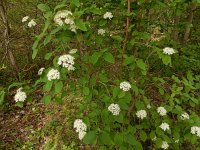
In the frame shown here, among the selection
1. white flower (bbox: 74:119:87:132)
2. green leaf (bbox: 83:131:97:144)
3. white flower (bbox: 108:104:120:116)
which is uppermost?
white flower (bbox: 108:104:120:116)

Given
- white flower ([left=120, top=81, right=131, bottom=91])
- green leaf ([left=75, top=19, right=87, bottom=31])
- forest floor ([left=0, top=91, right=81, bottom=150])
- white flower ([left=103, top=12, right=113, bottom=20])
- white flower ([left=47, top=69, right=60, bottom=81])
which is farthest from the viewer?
forest floor ([left=0, top=91, right=81, bottom=150])

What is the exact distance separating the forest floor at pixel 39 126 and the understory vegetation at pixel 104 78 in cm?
2

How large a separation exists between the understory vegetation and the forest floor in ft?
0.06

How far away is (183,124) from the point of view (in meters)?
2.98

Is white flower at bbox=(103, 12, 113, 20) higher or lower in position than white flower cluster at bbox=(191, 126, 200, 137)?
higher

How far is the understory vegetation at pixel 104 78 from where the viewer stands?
91.3 inches

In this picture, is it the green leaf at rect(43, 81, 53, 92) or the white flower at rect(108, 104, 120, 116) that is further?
the white flower at rect(108, 104, 120, 116)

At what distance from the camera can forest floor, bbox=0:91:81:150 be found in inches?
178

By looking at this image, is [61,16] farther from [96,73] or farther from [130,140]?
Result: [130,140]

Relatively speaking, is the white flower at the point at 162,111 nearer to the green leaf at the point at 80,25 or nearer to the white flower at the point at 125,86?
the white flower at the point at 125,86

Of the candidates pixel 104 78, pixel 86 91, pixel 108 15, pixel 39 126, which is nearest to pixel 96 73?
pixel 104 78

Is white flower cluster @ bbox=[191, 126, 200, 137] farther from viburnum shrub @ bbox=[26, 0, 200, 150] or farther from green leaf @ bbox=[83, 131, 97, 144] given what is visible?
green leaf @ bbox=[83, 131, 97, 144]

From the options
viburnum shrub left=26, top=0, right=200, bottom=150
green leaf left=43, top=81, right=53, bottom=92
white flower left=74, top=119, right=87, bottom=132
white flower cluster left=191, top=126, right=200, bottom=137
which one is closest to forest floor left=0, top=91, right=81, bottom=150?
viburnum shrub left=26, top=0, right=200, bottom=150

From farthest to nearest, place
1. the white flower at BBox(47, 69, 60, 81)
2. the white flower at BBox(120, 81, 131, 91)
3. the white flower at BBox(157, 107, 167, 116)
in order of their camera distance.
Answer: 1. the white flower at BBox(157, 107, 167, 116)
2. the white flower at BBox(120, 81, 131, 91)
3. the white flower at BBox(47, 69, 60, 81)
